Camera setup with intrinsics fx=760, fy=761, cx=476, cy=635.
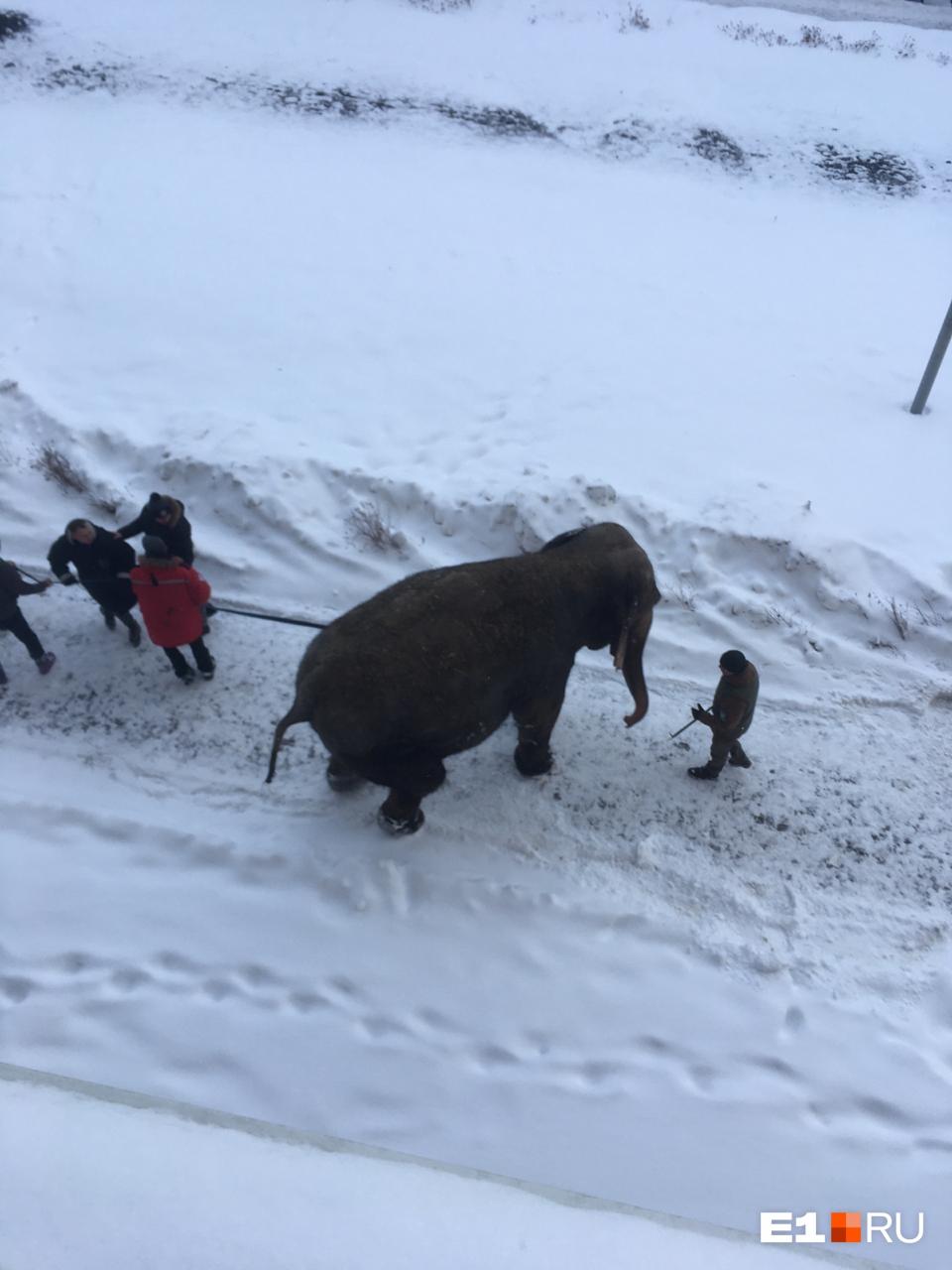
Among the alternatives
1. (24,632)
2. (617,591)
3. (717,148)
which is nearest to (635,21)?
(717,148)

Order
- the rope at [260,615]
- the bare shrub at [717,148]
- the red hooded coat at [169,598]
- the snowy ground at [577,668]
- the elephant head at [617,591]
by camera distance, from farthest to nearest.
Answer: the bare shrub at [717,148] < the rope at [260,615] < the red hooded coat at [169,598] < the elephant head at [617,591] < the snowy ground at [577,668]

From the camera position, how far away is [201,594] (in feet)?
17.1

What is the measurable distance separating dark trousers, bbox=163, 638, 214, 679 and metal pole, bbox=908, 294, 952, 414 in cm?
721

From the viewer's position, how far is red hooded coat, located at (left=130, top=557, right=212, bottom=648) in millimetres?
5066

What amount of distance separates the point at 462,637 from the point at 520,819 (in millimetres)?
1548

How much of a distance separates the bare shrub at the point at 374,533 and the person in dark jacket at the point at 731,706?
296cm

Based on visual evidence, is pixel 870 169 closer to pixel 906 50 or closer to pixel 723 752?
pixel 906 50

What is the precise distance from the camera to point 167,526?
5441 millimetres

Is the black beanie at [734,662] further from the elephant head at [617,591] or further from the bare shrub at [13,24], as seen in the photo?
the bare shrub at [13,24]

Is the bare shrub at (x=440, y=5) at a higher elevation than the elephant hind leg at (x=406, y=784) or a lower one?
higher

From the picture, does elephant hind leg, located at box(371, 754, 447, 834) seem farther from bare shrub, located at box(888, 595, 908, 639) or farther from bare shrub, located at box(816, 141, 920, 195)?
bare shrub, located at box(816, 141, 920, 195)

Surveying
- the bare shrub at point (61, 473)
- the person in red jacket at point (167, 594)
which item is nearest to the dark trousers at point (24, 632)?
the person in red jacket at point (167, 594)

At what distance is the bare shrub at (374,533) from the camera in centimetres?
657

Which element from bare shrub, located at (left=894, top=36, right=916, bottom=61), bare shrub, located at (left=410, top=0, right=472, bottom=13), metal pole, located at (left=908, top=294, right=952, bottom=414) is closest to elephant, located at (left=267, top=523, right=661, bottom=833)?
metal pole, located at (left=908, top=294, right=952, bottom=414)
